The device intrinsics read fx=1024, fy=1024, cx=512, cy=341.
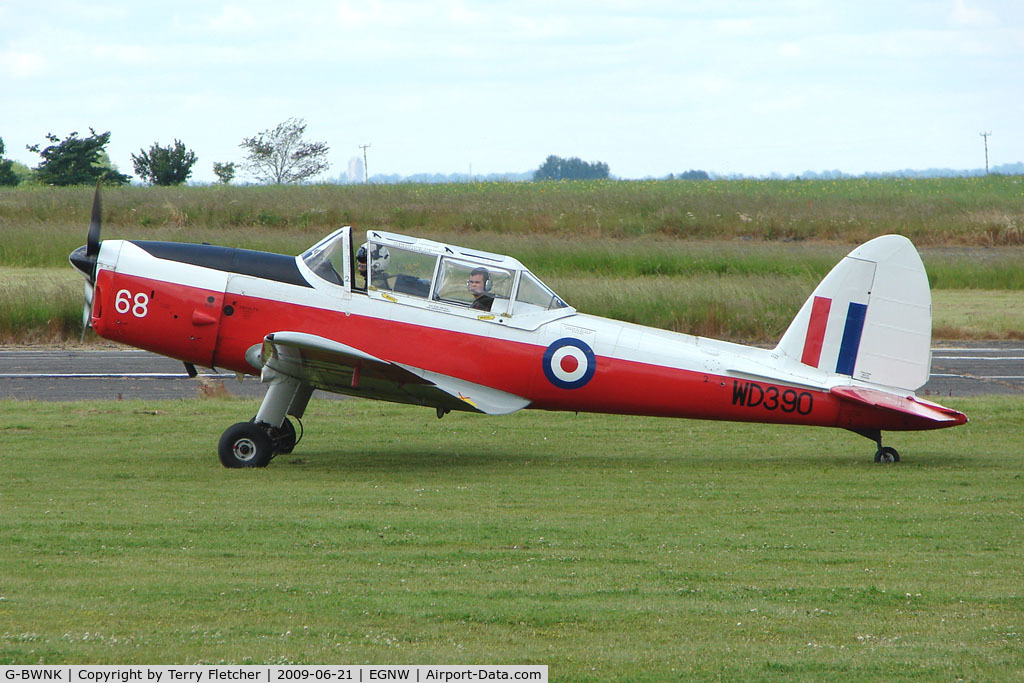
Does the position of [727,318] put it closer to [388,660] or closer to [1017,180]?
[388,660]

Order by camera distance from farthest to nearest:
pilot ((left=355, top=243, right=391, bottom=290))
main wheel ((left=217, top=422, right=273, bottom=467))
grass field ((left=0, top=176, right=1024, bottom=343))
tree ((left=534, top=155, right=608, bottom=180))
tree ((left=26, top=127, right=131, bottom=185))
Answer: tree ((left=534, top=155, right=608, bottom=180)) → tree ((left=26, top=127, right=131, bottom=185)) → grass field ((left=0, top=176, right=1024, bottom=343)) → pilot ((left=355, top=243, right=391, bottom=290)) → main wheel ((left=217, top=422, right=273, bottom=467))

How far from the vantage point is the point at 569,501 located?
28.4 feet

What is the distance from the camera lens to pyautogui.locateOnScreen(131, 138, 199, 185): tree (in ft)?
171

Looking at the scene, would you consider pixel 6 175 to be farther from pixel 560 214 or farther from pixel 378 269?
pixel 378 269

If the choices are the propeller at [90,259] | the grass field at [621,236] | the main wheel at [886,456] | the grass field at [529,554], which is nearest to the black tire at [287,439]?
the grass field at [529,554]

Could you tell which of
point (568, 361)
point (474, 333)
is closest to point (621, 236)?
point (568, 361)

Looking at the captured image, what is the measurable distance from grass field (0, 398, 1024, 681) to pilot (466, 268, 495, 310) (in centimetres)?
166

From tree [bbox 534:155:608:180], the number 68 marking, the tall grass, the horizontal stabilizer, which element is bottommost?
the horizontal stabilizer

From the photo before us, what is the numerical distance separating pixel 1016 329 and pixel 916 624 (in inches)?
754

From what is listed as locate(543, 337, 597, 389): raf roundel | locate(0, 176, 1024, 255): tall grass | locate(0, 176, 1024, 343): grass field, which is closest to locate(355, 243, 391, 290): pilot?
locate(543, 337, 597, 389): raf roundel

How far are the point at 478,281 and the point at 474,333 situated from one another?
1.74 ft

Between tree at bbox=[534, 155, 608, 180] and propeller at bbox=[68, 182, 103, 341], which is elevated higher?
tree at bbox=[534, 155, 608, 180]

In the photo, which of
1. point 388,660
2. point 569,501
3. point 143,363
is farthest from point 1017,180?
point 388,660

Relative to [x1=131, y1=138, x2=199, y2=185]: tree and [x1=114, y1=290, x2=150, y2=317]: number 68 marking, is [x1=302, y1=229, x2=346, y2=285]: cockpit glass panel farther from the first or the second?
[x1=131, y1=138, x2=199, y2=185]: tree
